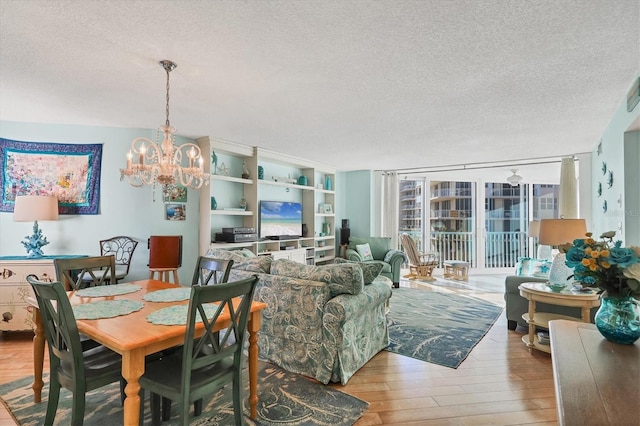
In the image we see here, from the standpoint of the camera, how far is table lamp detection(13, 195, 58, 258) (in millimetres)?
3494

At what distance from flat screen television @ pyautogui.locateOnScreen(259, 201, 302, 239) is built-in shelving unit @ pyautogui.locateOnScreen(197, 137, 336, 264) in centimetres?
15

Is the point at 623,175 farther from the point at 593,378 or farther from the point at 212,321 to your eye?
the point at 212,321

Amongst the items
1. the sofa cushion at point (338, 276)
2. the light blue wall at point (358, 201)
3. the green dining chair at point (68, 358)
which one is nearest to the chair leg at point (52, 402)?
the green dining chair at point (68, 358)

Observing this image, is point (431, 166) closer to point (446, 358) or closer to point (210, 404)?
point (446, 358)

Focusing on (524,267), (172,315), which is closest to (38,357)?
(172,315)

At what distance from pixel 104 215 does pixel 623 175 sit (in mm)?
5687

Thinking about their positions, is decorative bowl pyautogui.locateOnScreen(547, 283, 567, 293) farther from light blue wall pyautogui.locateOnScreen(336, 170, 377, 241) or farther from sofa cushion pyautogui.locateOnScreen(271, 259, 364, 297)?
light blue wall pyautogui.locateOnScreen(336, 170, 377, 241)

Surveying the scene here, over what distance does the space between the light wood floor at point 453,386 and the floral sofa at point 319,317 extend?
20 cm

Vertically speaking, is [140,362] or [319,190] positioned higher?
[319,190]

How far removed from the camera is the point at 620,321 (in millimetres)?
1339

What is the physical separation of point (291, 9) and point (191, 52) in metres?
0.87

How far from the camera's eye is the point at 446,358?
2.97 meters

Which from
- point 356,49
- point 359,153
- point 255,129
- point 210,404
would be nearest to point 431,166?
point 359,153

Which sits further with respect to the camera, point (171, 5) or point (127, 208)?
point (127, 208)
